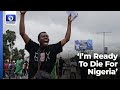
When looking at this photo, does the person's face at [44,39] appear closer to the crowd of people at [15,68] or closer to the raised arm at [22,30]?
the raised arm at [22,30]

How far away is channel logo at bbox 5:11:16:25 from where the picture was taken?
15.5ft

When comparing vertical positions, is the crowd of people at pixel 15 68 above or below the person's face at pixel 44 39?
below

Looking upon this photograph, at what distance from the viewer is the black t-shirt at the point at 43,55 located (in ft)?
15.5

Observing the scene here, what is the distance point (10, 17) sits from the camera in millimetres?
4715

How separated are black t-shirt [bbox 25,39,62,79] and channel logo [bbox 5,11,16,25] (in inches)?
22.3

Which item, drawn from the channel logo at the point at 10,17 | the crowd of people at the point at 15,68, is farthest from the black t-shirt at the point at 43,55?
the channel logo at the point at 10,17

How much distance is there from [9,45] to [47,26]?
919mm

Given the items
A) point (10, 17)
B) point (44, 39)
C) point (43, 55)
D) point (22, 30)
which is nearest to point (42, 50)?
point (43, 55)

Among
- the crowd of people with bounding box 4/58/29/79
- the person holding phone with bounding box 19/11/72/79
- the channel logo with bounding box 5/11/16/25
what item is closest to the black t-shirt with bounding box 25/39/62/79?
the person holding phone with bounding box 19/11/72/79

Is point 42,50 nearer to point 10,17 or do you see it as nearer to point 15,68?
point 15,68

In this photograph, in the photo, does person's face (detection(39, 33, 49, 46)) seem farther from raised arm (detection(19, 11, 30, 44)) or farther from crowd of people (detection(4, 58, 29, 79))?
crowd of people (detection(4, 58, 29, 79))

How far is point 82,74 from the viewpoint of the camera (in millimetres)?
Result: 4750

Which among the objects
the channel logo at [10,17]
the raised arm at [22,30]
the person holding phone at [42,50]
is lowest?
the person holding phone at [42,50]

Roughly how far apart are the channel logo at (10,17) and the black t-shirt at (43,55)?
57 centimetres
